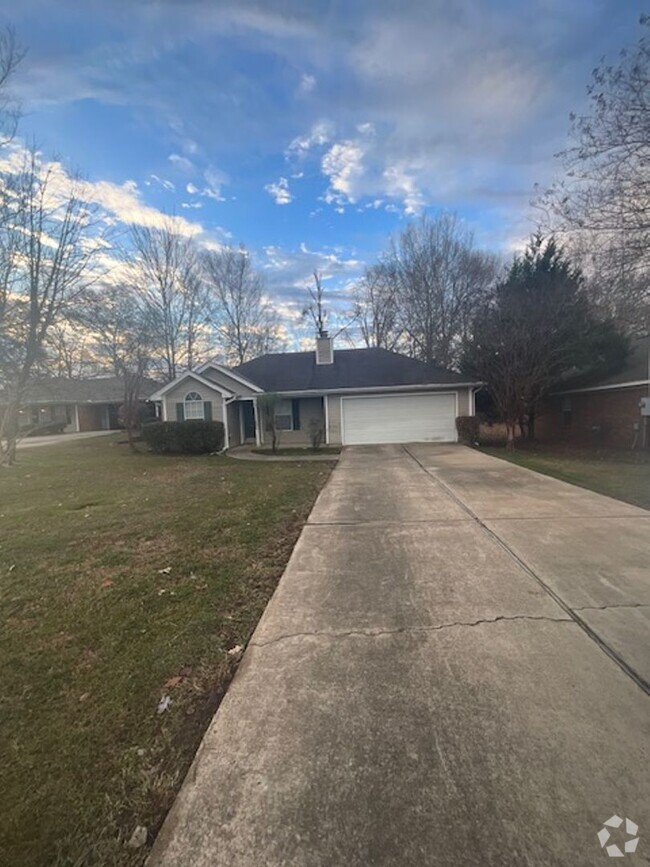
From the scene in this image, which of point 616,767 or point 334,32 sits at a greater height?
point 334,32

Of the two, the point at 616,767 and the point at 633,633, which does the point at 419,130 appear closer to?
the point at 633,633

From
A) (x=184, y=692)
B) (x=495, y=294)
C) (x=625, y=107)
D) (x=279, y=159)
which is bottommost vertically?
(x=184, y=692)

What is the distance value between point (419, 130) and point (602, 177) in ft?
15.5

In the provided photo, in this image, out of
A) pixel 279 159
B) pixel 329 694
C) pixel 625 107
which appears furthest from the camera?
pixel 279 159

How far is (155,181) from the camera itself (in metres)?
12.1

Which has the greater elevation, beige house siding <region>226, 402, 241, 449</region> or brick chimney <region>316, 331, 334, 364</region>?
brick chimney <region>316, 331, 334, 364</region>

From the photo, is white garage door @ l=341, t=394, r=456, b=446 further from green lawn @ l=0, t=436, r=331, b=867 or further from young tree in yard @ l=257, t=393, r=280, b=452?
green lawn @ l=0, t=436, r=331, b=867

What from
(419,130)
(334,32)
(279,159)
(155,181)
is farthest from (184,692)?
(279,159)

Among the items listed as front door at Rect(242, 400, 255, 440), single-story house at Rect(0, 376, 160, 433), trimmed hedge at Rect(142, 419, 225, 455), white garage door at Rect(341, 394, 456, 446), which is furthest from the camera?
single-story house at Rect(0, 376, 160, 433)

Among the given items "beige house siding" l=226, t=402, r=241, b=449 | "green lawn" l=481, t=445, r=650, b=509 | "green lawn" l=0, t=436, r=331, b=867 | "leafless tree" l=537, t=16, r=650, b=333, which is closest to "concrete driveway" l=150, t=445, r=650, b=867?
"green lawn" l=0, t=436, r=331, b=867

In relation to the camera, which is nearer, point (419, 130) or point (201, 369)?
point (419, 130)

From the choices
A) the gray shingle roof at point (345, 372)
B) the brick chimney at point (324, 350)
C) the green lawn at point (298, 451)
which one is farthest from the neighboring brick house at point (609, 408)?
the brick chimney at point (324, 350)

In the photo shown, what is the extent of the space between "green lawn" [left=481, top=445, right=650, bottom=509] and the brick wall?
140 cm

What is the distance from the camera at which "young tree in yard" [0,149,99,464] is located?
12406 millimetres
